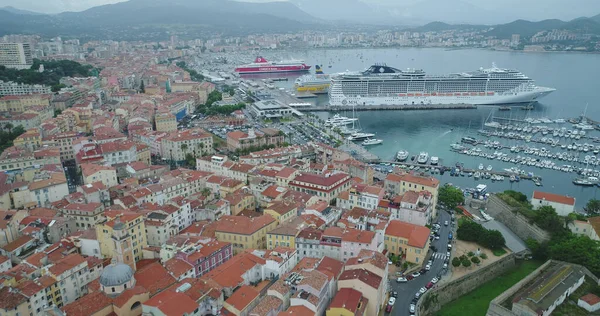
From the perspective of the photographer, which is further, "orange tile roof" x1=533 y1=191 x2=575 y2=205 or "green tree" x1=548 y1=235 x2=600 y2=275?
"orange tile roof" x1=533 y1=191 x2=575 y2=205

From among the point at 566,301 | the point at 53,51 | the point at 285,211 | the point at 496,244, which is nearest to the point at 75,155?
the point at 285,211

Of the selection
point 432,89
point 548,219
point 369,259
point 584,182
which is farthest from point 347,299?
point 432,89

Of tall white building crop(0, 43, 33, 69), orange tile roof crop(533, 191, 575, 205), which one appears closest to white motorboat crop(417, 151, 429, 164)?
orange tile roof crop(533, 191, 575, 205)

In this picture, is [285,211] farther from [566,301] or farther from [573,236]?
[573,236]

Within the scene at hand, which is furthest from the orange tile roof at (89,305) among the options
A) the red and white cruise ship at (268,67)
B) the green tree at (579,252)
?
the red and white cruise ship at (268,67)

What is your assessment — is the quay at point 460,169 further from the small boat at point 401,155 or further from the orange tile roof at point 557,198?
the orange tile roof at point 557,198

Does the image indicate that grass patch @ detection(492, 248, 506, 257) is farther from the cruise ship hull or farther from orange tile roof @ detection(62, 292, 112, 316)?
the cruise ship hull
